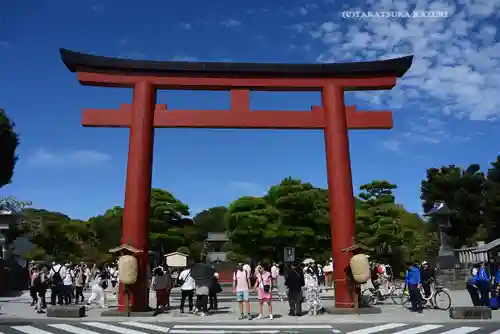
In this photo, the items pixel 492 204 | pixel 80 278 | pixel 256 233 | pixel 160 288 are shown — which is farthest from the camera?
pixel 256 233

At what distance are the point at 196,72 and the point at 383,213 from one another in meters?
29.6

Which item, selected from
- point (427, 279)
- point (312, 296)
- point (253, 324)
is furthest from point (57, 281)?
point (427, 279)

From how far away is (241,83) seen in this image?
15133 mm

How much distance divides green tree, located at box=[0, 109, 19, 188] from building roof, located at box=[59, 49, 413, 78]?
25413mm

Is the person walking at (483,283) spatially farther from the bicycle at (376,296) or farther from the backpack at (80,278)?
the backpack at (80,278)

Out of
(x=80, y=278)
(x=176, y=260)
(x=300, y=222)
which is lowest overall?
(x=80, y=278)

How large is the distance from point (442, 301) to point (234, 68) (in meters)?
11.0

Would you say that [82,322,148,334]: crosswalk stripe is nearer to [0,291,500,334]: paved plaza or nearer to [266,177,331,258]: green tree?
[0,291,500,334]: paved plaza

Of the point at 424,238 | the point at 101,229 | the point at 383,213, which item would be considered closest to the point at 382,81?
the point at 383,213

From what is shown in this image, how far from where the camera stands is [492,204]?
36.2m

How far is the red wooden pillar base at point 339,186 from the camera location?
45.3 feet

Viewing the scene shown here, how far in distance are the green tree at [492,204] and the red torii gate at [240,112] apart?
1012 inches

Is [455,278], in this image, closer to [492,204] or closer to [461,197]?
[492,204]

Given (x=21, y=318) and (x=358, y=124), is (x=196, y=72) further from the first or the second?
(x=21, y=318)
